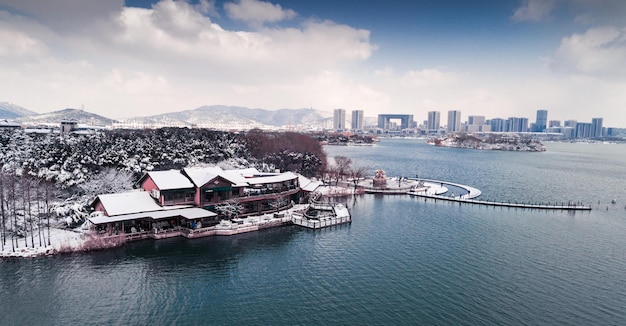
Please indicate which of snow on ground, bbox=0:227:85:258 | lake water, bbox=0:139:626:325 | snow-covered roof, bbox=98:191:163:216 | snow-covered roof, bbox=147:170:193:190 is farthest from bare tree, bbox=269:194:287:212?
snow on ground, bbox=0:227:85:258

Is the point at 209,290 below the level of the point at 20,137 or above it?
below

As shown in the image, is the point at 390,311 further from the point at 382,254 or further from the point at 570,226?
Result: the point at 570,226

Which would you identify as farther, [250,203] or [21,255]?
[250,203]

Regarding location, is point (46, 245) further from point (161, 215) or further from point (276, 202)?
point (276, 202)

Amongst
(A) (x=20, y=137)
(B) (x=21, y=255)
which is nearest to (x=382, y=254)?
(B) (x=21, y=255)

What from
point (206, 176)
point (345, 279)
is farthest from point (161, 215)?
point (345, 279)

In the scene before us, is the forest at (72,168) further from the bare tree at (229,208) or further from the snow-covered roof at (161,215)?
the bare tree at (229,208)

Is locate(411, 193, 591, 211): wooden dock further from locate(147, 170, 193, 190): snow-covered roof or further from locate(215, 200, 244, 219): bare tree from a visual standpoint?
locate(147, 170, 193, 190): snow-covered roof
